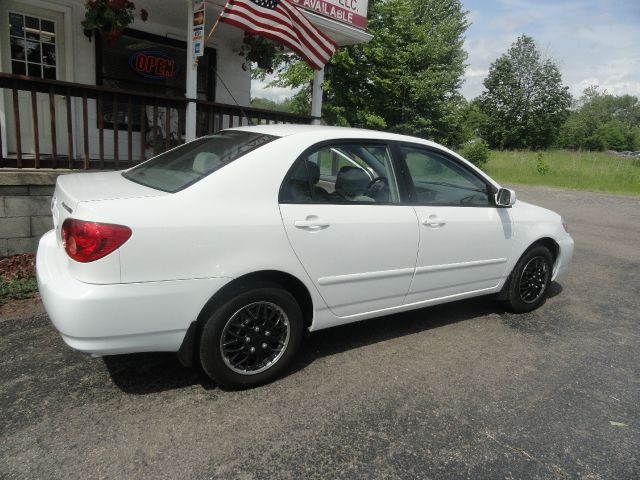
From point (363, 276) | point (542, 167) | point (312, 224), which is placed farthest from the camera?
point (542, 167)

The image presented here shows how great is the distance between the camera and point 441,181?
4059 mm

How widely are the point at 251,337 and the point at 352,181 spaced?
135 cm

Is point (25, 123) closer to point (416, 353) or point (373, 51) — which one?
point (416, 353)

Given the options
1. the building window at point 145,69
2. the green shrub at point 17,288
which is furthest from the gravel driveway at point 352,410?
the building window at point 145,69

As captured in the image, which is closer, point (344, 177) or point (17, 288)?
point (344, 177)

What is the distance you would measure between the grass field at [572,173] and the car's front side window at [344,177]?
18.3m

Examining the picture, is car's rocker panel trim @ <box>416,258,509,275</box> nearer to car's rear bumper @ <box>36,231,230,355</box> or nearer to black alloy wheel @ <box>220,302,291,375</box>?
black alloy wheel @ <box>220,302,291,375</box>

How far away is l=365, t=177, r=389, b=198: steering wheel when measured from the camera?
11.6 feet

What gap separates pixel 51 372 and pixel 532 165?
26.1 metres

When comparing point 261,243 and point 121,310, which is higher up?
point 261,243

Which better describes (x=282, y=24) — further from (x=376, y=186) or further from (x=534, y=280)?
(x=534, y=280)

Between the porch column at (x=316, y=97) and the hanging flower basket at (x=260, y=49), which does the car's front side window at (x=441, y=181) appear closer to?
the porch column at (x=316, y=97)

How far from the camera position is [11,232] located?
203 inches

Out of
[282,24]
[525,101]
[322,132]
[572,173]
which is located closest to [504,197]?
[322,132]
